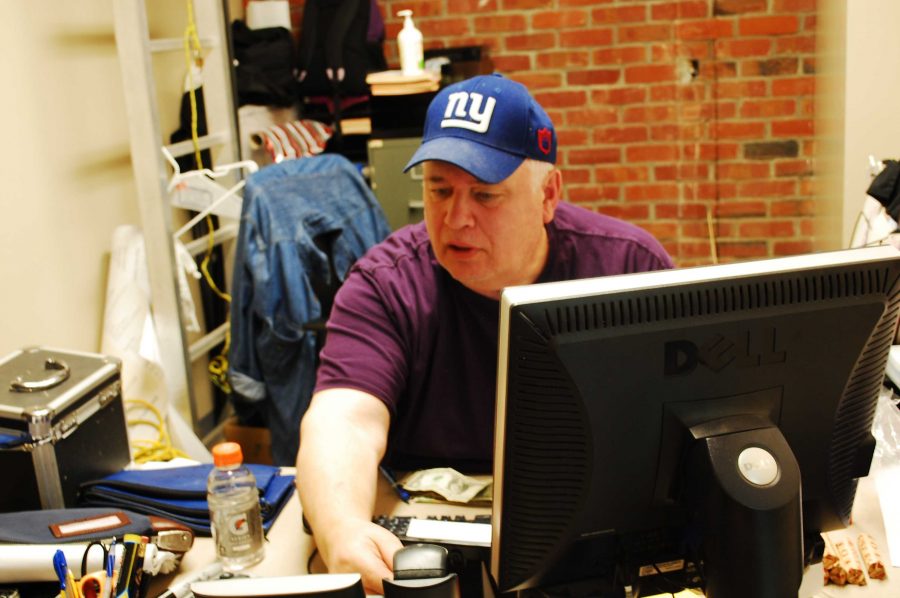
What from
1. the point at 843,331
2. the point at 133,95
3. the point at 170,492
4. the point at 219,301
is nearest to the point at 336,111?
the point at 219,301

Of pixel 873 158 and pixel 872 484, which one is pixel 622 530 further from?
pixel 873 158

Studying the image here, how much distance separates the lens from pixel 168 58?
3037mm

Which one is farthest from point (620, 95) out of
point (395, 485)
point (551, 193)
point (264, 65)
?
point (395, 485)

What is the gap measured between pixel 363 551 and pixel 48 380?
0.78 meters

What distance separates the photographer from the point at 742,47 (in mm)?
3428

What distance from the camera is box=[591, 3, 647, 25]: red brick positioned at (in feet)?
11.4

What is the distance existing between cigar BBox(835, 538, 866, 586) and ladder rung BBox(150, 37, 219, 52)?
7.15 ft

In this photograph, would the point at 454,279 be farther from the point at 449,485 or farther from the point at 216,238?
the point at 216,238

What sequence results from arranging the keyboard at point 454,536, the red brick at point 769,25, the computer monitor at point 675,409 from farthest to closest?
1. the red brick at point 769,25
2. the keyboard at point 454,536
3. the computer monitor at point 675,409

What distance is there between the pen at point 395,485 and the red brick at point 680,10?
2.54 meters

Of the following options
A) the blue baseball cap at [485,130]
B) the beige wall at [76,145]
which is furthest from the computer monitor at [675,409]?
the beige wall at [76,145]

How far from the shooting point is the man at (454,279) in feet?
4.93

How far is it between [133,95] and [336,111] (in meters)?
1.11

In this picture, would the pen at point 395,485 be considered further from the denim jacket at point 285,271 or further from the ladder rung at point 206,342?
the ladder rung at point 206,342
